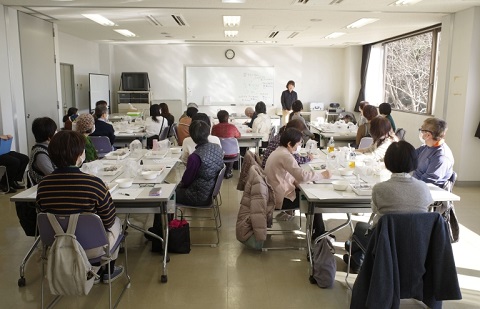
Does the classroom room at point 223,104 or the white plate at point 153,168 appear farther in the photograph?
the white plate at point 153,168

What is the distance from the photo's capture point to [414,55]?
8859 mm

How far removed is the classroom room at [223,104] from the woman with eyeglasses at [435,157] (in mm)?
65

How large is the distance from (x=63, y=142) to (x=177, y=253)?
1.73m

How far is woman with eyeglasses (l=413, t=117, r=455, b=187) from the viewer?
352 centimetres

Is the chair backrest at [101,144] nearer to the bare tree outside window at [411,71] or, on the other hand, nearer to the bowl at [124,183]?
the bowl at [124,183]

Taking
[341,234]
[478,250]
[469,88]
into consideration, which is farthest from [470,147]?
[341,234]

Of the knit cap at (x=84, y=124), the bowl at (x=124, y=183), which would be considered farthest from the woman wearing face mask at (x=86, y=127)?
the bowl at (x=124, y=183)

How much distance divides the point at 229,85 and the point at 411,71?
5378mm

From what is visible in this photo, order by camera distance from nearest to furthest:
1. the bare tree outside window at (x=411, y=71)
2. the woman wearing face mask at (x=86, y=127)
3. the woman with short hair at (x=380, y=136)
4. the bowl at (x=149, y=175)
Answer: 1. the bowl at (x=149, y=175)
2. the woman with short hair at (x=380, y=136)
3. the woman wearing face mask at (x=86, y=127)
4. the bare tree outside window at (x=411, y=71)

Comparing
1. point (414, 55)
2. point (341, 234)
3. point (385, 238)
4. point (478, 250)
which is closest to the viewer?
point (385, 238)

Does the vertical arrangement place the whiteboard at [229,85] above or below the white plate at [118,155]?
above

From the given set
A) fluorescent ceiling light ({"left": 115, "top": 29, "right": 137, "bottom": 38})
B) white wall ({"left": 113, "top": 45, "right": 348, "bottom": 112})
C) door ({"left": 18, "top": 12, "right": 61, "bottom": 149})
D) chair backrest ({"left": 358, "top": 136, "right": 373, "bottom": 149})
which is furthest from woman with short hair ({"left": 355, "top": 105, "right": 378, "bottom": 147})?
white wall ({"left": 113, "top": 45, "right": 348, "bottom": 112})

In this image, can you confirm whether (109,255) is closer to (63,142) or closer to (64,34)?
(63,142)

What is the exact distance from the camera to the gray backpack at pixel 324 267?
309 centimetres
